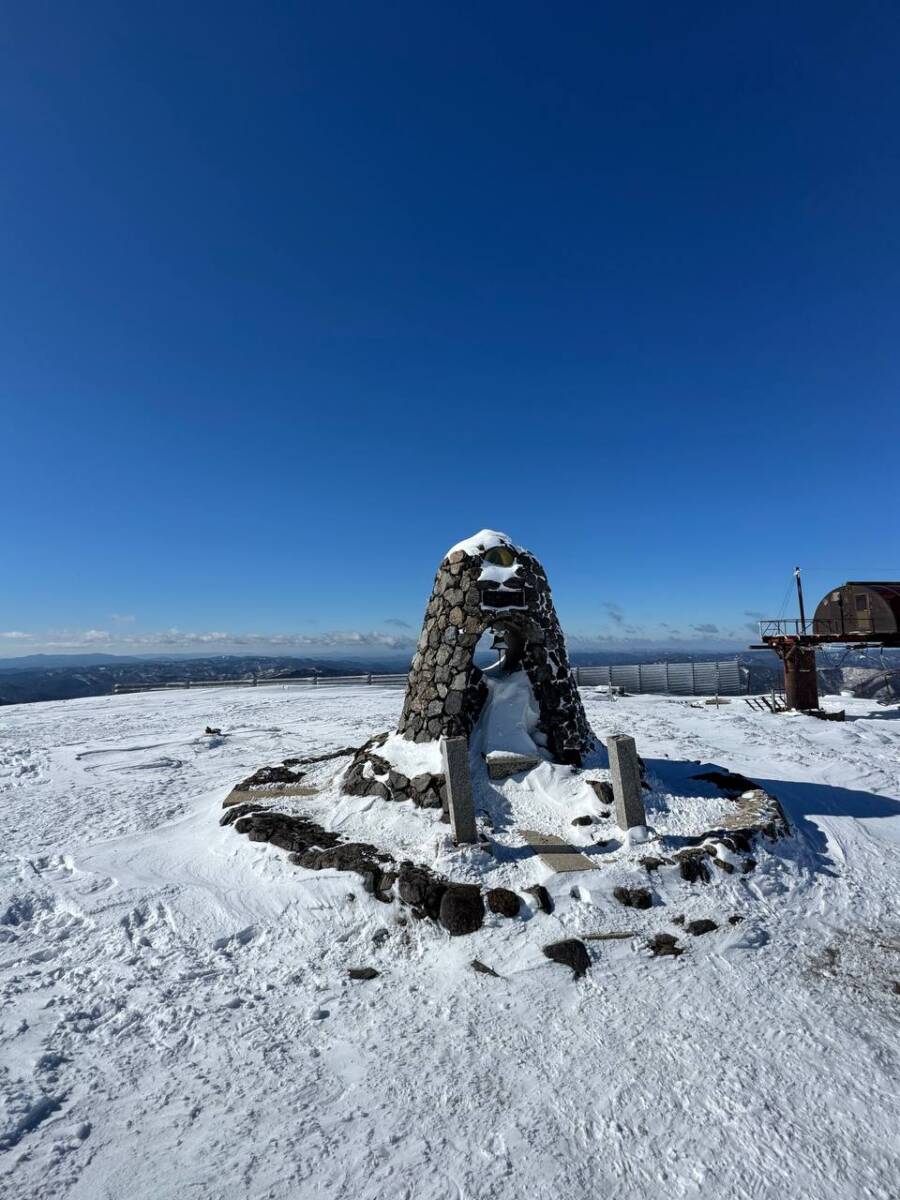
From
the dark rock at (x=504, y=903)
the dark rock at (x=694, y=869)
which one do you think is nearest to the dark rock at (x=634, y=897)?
the dark rock at (x=694, y=869)

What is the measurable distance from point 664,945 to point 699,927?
528 millimetres

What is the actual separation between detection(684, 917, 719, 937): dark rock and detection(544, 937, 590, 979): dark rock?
1.21 metres

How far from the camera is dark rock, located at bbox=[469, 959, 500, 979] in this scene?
18.3 ft

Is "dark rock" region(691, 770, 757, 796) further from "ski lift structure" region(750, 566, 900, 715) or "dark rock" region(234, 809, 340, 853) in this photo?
"ski lift structure" region(750, 566, 900, 715)

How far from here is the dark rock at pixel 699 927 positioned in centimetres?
607

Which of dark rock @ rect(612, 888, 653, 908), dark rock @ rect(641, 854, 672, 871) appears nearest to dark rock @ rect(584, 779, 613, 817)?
dark rock @ rect(641, 854, 672, 871)

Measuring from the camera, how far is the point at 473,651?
959 centimetres

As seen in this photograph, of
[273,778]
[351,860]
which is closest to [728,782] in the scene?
[351,860]

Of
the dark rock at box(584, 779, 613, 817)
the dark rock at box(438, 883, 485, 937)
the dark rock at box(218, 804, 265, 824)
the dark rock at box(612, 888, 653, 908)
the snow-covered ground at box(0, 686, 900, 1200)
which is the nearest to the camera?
the snow-covered ground at box(0, 686, 900, 1200)

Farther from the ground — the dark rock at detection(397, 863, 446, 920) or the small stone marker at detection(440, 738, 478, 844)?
the small stone marker at detection(440, 738, 478, 844)

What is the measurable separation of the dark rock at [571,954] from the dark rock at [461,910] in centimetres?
83

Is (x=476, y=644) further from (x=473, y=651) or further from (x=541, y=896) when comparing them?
(x=541, y=896)

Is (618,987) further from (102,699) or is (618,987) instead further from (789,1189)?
(102,699)

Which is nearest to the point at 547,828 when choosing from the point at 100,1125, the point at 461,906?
the point at 461,906
